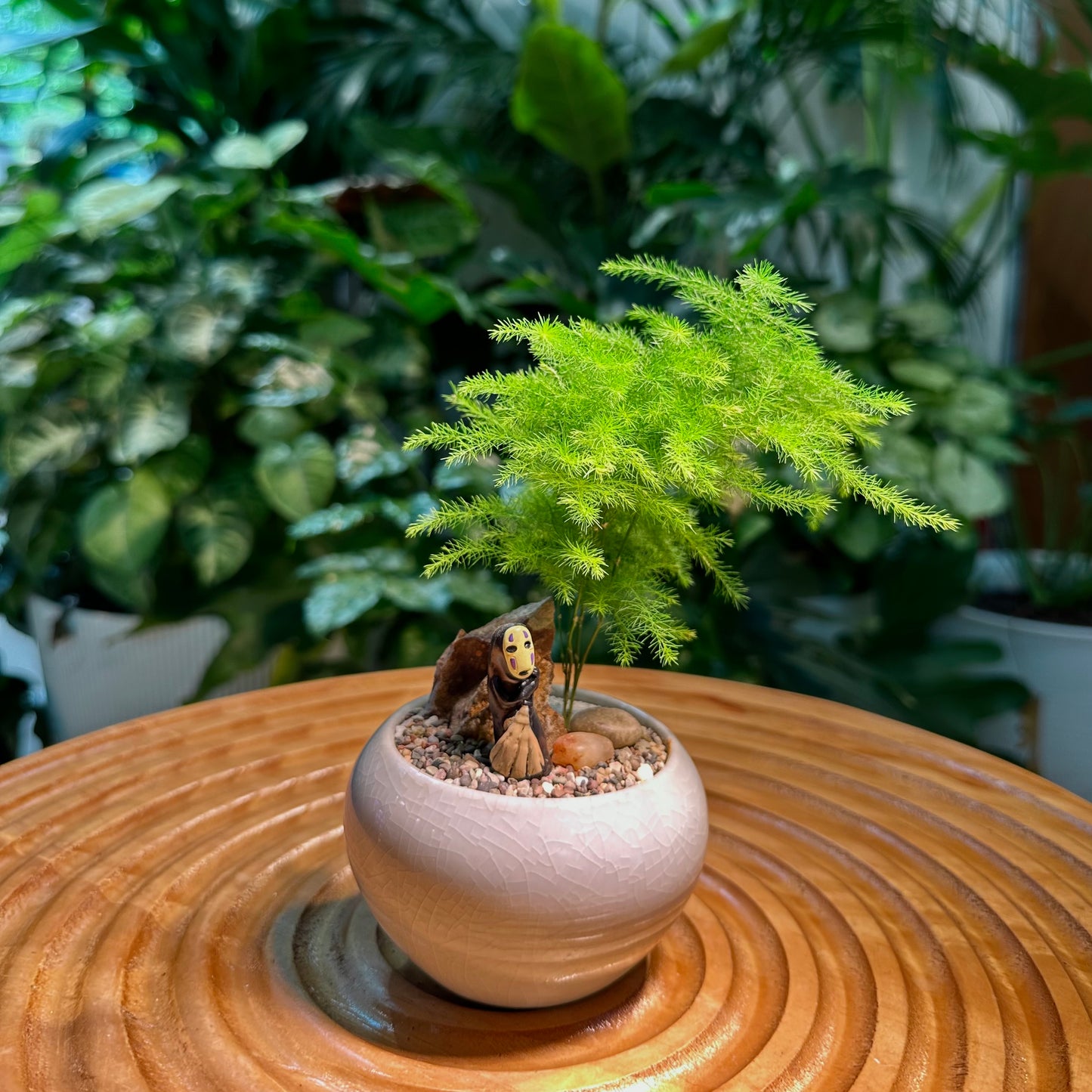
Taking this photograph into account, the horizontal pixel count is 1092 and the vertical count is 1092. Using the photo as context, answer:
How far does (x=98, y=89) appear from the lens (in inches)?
116

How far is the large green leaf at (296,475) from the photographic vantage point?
171 cm

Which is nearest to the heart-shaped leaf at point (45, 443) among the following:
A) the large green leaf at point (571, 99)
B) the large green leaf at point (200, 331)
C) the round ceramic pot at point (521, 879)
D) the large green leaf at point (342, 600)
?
the large green leaf at point (200, 331)

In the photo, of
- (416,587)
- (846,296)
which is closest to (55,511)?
(416,587)

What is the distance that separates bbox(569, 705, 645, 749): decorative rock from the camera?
766mm

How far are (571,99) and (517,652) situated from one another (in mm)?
1777

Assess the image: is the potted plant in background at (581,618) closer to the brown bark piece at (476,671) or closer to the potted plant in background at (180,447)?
the brown bark piece at (476,671)

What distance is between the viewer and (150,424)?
1.78 meters

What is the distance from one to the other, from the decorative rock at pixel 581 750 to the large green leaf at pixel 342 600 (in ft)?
2.68

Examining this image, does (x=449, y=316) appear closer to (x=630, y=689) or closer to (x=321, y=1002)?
(x=630, y=689)

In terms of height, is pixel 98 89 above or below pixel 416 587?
above

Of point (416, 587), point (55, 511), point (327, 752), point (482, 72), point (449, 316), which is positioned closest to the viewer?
point (327, 752)

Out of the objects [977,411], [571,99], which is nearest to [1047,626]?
[977,411]

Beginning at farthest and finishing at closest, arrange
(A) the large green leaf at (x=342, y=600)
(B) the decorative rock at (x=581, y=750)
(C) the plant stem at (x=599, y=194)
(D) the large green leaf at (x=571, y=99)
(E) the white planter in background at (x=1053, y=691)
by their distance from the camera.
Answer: (C) the plant stem at (x=599, y=194) < (D) the large green leaf at (x=571, y=99) < (E) the white planter in background at (x=1053, y=691) < (A) the large green leaf at (x=342, y=600) < (B) the decorative rock at (x=581, y=750)

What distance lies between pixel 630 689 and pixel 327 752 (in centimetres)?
36
